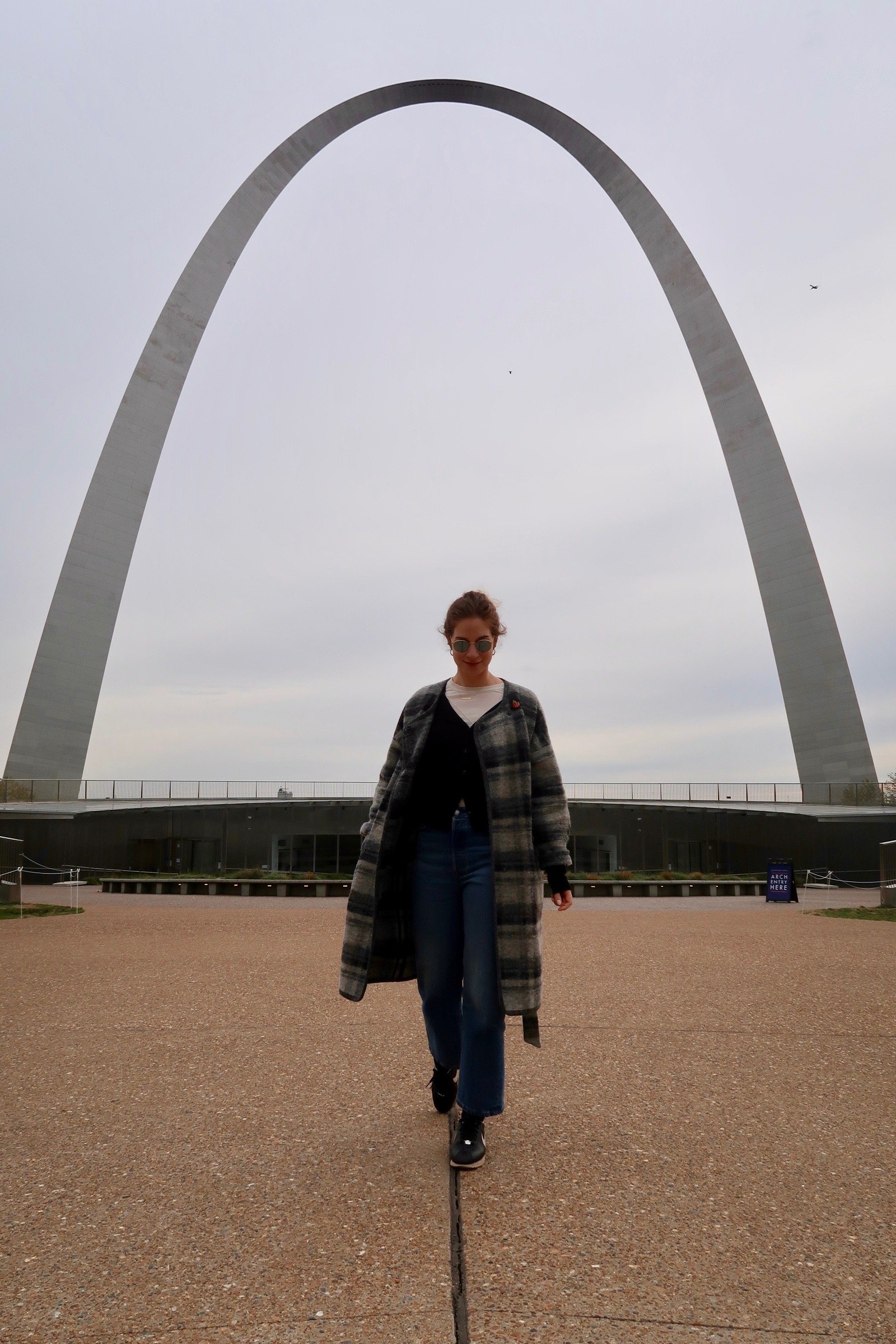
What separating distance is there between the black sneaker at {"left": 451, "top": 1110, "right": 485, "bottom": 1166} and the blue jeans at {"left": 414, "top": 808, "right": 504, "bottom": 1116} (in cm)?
4

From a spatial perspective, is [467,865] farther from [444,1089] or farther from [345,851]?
[345,851]

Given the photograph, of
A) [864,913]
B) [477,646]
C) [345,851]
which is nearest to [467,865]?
[477,646]

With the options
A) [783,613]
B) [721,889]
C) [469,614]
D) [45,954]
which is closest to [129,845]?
[721,889]

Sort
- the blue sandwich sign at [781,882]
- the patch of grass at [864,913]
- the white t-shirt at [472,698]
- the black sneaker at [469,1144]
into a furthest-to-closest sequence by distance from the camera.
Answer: the blue sandwich sign at [781,882]
the patch of grass at [864,913]
the white t-shirt at [472,698]
the black sneaker at [469,1144]

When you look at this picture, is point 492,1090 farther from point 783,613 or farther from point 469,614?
point 783,613

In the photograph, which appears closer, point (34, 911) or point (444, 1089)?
point (444, 1089)

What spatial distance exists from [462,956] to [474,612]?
1.14 metres

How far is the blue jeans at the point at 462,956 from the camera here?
296 centimetres

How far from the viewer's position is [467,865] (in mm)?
3049

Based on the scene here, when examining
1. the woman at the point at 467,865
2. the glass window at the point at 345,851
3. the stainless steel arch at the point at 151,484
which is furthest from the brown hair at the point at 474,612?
the stainless steel arch at the point at 151,484

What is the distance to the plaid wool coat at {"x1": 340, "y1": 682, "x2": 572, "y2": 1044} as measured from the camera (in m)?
2.96

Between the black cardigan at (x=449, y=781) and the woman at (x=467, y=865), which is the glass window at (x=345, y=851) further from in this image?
the black cardigan at (x=449, y=781)

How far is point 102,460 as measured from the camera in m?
29.3

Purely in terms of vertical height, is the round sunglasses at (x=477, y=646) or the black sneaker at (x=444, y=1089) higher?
→ the round sunglasses at (x=477, y=646)
